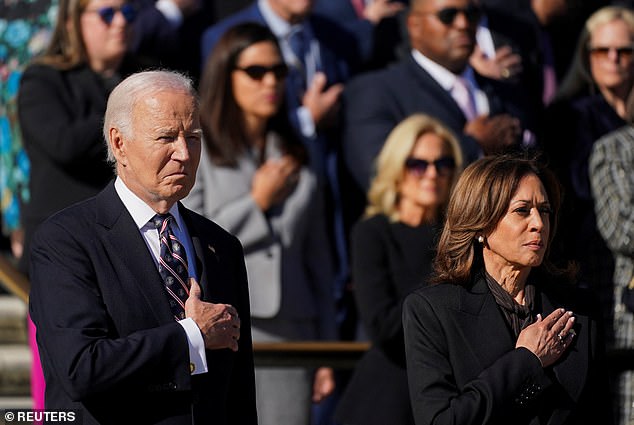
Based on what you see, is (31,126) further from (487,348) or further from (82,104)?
(487,348)

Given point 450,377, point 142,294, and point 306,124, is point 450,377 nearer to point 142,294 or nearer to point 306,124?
point 142,294

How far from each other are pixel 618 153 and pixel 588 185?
65 cm

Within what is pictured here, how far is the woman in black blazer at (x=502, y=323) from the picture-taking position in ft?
13.7

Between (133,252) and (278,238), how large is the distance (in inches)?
119

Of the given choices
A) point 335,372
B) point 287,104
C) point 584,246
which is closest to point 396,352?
point 335,372

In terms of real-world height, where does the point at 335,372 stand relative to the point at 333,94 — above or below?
below

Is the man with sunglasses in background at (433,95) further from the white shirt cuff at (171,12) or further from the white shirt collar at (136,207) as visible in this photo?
the white shirt collar at (136,207)

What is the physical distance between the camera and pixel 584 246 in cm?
702

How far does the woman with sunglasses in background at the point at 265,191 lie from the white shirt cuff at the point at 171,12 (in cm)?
49

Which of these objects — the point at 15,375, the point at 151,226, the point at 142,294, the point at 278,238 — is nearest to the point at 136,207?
the point at 151,226

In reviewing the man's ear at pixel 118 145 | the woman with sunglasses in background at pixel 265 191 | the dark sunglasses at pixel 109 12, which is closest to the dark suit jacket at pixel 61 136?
the dark sunglasses at pixel 109 12

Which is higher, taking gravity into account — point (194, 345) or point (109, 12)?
point (109, 12)

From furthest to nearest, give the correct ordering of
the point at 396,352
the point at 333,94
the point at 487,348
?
1. the point at 333,94
2. the point at 396,352
3. the point at 487,348

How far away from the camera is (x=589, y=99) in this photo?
7.67 meters
